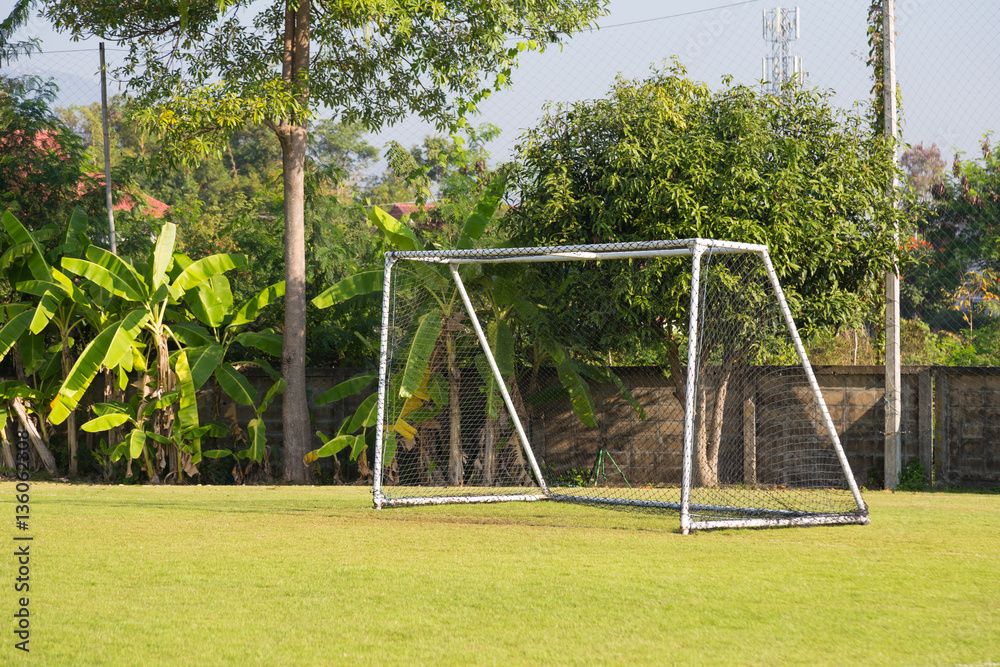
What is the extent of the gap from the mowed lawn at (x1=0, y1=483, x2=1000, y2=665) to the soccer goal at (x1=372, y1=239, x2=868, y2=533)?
2751 mm

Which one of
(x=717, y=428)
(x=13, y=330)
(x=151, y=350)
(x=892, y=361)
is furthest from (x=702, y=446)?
(x=13, y=330)

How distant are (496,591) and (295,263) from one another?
26.9 feet

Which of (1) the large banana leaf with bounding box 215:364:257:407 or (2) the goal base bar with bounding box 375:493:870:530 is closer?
(2) the goal base bar with bounding box 375:493:870:530

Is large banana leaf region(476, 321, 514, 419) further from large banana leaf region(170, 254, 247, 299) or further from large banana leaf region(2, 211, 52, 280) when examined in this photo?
large banana leaf region(2, 211, 52, 280)

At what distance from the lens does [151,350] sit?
11.9m

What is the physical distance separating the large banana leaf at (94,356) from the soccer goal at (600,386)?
10.3 ft

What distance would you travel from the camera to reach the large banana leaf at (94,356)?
35.0 feet

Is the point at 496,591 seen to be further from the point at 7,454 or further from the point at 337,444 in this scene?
the point at 7,454

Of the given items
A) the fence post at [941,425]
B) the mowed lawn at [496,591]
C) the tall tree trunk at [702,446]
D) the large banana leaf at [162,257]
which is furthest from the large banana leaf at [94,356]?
the fence post at [941,425]

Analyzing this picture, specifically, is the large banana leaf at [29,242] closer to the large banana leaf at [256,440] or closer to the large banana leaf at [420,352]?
the large banana leaf at [256,440]

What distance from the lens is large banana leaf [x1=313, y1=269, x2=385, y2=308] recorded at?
36.1 feet

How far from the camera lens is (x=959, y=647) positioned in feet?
12.0

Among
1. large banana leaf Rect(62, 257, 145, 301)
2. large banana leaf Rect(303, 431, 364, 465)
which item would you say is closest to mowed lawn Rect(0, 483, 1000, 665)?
large banana leaf Rect(303, 431, 364, 465)

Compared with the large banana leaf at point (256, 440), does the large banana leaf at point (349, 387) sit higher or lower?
higher
